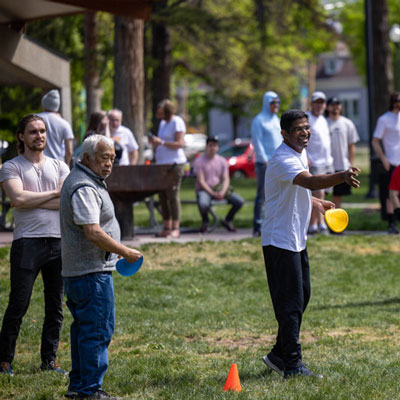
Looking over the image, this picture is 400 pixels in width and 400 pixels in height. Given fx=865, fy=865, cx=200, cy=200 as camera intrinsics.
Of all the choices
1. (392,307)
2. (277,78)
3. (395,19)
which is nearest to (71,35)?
(277,78)

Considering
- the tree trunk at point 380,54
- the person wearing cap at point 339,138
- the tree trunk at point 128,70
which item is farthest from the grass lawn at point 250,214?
the tree trunk at point 380,54

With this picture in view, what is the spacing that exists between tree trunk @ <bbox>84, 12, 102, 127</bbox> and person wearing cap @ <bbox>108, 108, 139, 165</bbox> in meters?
10.6

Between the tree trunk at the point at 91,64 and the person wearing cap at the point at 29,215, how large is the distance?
17.3m

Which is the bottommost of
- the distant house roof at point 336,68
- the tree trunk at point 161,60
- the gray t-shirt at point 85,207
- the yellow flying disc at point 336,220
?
the yellow flying disc at point 336,220

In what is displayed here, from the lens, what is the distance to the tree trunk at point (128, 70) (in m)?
17.1

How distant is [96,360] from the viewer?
17.5 feet

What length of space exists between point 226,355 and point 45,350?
1.47 metres

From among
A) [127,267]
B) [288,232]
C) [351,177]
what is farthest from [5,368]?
[351,177]

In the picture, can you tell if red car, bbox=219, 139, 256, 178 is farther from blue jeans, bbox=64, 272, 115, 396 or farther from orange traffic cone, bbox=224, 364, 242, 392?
blue jeans, bbox=64, 272, 115, 396

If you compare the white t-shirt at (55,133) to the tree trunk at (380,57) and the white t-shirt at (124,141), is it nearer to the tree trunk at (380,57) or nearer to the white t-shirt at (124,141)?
the white t-shirt at (124,141)

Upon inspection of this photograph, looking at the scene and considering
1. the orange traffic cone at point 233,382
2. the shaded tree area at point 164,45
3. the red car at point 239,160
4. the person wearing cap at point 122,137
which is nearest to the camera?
the orange traffic cone at point 233,382

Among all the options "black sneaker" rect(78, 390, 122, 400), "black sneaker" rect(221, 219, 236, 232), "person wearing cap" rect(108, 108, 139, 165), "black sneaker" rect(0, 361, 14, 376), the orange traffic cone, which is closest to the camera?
"black sneaker" rect(78, 390, 122, 400)

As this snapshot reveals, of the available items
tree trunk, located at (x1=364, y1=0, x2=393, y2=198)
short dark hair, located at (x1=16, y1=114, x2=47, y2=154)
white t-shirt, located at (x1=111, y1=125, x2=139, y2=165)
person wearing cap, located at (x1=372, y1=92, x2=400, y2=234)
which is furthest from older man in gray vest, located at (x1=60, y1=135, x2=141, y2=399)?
tree trunk, located at (x1=364, y1=0, x2=393, y2=198)

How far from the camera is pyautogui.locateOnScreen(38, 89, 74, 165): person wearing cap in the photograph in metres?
9.61
